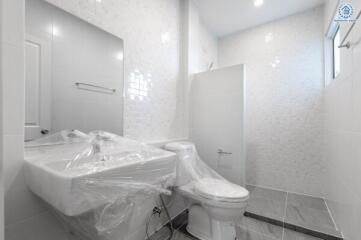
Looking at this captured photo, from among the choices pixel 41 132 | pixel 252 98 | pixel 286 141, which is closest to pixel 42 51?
pixel 41 132

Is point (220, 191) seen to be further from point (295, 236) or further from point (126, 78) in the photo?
point (126, 78)

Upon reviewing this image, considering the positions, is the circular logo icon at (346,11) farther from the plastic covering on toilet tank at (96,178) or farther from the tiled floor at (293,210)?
the tiled floor at (293,210)

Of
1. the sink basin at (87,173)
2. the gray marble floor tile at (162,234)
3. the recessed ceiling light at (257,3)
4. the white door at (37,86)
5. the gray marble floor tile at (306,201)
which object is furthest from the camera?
the recessed ceiling light at (257,3)

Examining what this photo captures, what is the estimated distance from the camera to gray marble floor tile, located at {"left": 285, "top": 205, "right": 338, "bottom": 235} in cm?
152

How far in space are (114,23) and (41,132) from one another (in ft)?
3.12

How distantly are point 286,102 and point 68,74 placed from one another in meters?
2.50

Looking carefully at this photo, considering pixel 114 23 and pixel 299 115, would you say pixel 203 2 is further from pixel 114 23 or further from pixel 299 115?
pixel 299 115

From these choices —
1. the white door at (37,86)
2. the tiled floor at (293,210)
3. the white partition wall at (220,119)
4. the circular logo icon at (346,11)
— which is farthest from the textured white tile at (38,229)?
the circular logo icon at (346,11)

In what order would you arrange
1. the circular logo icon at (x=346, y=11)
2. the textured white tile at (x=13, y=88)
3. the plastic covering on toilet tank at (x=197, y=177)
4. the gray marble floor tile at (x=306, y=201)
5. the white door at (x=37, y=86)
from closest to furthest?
the textured white tile at (x=13, y=88) → the white door at (x=37, y=86) → the circular logo icon at (x=346, y=11) → the plastic covering on toilet tank at (x=197, y=177) → the gray marble floor tile at (x=306, y=201)

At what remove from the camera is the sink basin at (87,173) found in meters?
0.59

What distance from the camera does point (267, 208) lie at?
1857 mm

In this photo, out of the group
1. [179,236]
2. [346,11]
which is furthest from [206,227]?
[346,11]

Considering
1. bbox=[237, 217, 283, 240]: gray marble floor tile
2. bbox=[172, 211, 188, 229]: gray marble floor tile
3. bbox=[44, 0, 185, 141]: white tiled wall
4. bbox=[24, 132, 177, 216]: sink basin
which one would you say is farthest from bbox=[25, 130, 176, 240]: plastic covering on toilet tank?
bbox=[237, 217, 283, 240]: gray marble floor tile

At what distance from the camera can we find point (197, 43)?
2.25 meters
